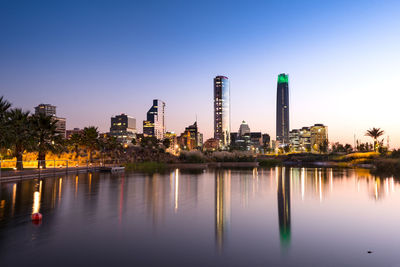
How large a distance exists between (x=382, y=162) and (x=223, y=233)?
52.4 metres

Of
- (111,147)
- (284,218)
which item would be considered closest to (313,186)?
(284,218)

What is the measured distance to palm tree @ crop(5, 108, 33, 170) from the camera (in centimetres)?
3431

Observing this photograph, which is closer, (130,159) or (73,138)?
(73,138)

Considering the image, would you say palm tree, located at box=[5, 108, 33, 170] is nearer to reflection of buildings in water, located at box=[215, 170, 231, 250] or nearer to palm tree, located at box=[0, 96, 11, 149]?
palm tree, located at box=[0, 96, 11, 149]

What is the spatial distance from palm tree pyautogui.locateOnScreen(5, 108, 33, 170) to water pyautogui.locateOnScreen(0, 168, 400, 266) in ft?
58.6

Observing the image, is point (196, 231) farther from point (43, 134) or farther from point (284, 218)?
point (43, 134)

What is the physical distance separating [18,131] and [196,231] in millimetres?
34740

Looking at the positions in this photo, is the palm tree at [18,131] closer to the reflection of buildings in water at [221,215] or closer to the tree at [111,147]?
the reflection of buildings in water at [221,215]

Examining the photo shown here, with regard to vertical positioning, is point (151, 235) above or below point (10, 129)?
below

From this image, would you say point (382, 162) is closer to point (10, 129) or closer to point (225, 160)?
point (225, 160)

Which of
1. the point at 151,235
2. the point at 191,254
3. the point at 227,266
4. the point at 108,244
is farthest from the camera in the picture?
the point at 151,235

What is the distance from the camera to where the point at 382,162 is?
5222 cm

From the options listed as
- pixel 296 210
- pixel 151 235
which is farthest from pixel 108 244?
pixel 296 210

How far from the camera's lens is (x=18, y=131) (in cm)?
3678
